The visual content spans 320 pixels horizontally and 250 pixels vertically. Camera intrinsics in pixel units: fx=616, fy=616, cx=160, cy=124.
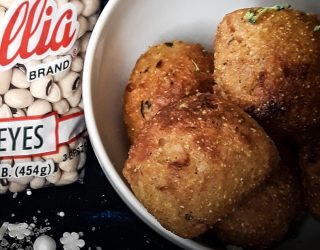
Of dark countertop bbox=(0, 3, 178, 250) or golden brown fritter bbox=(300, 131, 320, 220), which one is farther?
dark countertop bbox=(0, 3, 178, 250)

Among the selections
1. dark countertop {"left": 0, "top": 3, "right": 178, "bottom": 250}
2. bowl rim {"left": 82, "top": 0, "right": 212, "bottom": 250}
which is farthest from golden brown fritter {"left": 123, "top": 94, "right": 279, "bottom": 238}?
dark countertop {"left": 0, "top": 3, "right": 178, "bottom": 250}

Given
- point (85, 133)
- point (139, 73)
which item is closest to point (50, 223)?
point (85, 133)

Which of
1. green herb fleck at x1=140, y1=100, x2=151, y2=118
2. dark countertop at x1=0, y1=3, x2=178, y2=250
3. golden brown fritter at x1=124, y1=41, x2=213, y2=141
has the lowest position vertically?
dark countertop at x1=0, y1=3, x2=178, y2=250

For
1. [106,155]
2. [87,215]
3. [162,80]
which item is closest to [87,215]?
[87,215]

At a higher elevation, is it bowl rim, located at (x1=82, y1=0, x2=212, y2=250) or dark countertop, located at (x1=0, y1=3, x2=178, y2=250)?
bowl rim, located at (x1=82, y1=0, x2=212, y2=250)

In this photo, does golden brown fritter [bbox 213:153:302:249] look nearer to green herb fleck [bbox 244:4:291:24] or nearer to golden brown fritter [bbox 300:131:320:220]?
golden brown fritter [bbox 300:131:320:220]

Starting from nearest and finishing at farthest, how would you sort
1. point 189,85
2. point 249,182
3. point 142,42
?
point 249,182, point 189,85, point 142,42

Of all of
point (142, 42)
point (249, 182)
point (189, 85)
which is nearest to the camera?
point (249, 182)

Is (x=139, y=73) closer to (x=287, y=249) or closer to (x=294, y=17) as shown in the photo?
(x=294, y=17)
